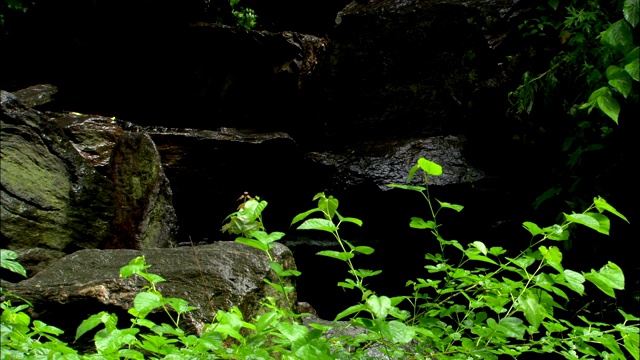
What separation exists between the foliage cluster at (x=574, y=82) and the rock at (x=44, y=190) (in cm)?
324

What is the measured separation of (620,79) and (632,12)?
24cm

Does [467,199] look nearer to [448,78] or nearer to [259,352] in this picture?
[448,78]

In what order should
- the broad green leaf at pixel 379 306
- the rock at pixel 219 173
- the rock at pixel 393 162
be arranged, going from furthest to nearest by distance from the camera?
the rock at pixel 219 173
the rock at pixel 393 162
the broad green leaf at pixel 379 306

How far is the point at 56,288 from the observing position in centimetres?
262

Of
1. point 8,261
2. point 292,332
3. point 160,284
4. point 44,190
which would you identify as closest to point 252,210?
point 292,332

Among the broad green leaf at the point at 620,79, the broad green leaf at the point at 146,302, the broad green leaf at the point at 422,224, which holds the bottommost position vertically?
the broad green leaf at the point at 146,302

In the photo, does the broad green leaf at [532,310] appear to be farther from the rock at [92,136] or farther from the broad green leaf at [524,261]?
the rock at [92,136]

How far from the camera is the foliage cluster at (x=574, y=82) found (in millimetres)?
3037

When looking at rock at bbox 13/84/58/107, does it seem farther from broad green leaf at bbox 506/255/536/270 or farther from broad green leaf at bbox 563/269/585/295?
broad green leaf at bbox 563/269/585/295

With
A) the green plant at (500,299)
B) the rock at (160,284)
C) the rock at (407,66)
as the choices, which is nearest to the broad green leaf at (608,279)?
the green plant at (500,299)

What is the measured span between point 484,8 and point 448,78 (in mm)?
801

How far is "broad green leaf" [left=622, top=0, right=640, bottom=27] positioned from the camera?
1.55 m

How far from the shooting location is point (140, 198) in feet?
14.1

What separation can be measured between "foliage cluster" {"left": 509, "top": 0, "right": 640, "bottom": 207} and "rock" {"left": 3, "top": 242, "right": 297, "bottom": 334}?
2.00 metres
